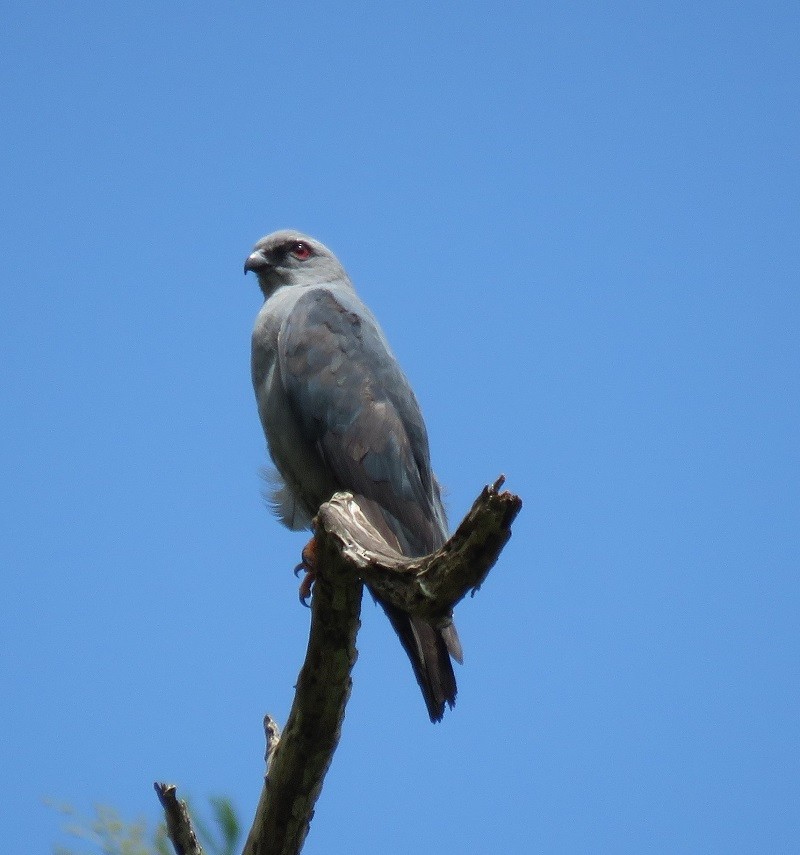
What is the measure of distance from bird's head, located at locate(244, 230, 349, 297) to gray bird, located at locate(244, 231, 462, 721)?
2.20ft

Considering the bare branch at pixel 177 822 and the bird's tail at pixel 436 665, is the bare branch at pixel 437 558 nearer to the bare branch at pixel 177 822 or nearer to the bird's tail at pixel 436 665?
the bird's tail at pixel 436 665

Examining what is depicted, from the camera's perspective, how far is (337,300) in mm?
5996

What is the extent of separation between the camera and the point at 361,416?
17.8 ft

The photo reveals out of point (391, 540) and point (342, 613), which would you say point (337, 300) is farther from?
point (342, 613)

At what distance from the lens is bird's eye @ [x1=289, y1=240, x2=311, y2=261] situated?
6.83m

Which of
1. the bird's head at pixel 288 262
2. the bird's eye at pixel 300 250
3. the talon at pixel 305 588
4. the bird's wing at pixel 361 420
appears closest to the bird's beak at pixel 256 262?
the bird's head at pixel 288 262

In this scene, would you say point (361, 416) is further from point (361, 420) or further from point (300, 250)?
point (300, 250)

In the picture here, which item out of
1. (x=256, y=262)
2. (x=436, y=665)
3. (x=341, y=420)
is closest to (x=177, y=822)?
(x=436, y=665)

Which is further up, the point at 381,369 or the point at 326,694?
the point at 381,369

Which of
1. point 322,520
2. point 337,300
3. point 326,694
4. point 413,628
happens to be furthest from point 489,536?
point 337,300

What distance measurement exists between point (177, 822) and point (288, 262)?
12.5 feet

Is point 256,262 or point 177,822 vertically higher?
point 256,262

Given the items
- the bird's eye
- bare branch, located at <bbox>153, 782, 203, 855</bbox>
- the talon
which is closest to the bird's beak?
the bird's eye

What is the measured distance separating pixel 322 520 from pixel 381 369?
196cm
